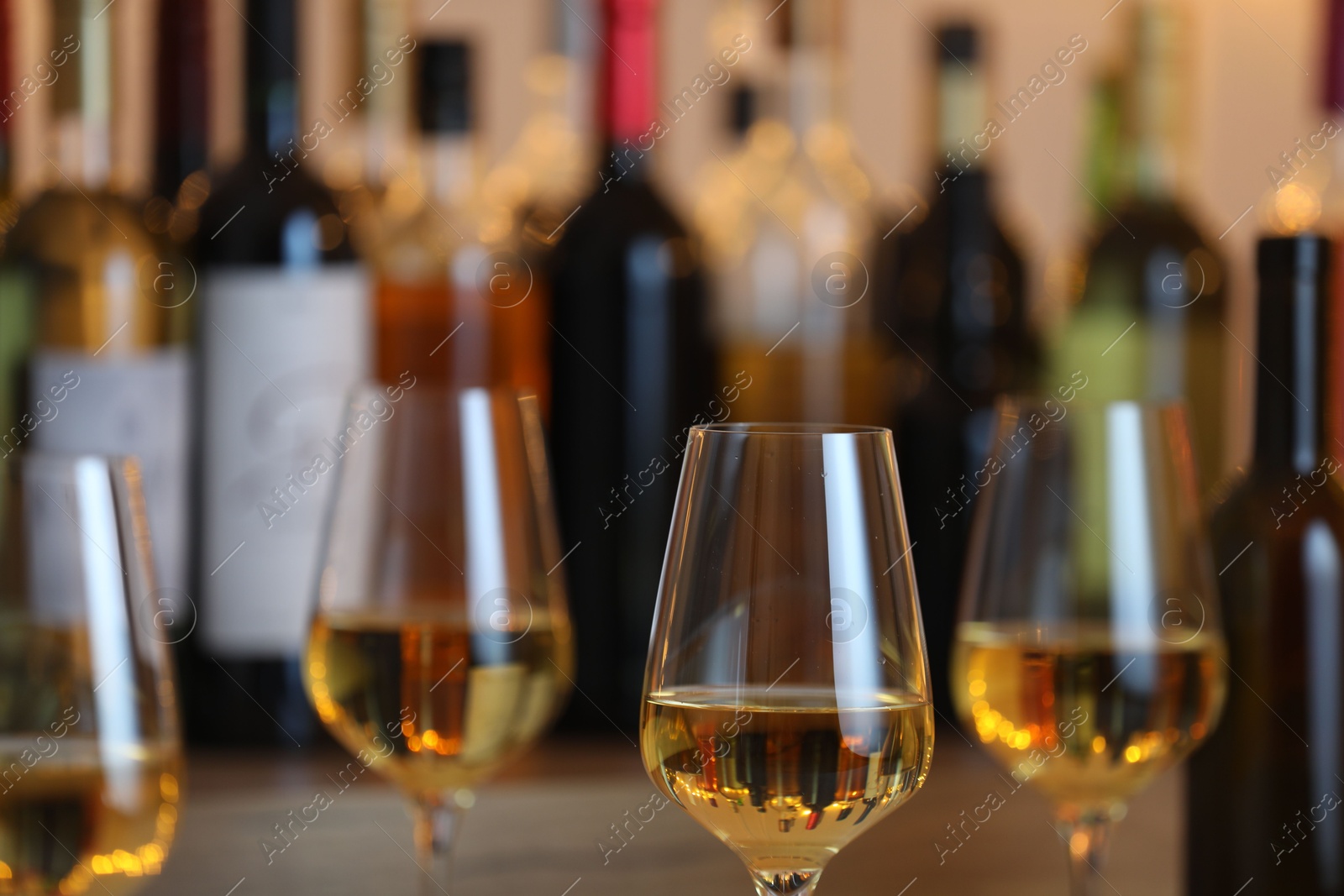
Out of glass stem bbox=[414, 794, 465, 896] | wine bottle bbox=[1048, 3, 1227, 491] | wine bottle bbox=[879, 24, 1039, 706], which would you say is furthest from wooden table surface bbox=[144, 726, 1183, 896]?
wine bottle bbox=[1048, 3, 1227, 491]

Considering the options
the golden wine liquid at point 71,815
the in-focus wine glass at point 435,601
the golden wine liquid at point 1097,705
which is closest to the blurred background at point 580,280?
the golden wine liquid at point 1097,705

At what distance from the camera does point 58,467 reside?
573mm

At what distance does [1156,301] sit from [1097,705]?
0.50m

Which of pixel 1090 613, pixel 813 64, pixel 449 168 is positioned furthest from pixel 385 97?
pixel 1090 613

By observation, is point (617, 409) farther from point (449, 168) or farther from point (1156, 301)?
point (1156, 301)

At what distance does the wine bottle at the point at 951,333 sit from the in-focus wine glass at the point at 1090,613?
1.09 ft

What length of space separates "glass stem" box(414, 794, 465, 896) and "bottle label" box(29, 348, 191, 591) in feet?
0.95

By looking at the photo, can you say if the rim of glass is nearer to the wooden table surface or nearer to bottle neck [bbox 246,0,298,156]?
the wooden table surface

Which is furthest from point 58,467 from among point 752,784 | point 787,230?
point 787,230

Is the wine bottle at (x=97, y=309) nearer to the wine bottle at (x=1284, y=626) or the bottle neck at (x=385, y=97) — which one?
the bottle neck at (x=385, y=97)

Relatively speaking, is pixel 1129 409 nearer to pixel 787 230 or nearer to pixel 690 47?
pixel 787 230

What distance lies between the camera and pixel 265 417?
90 cm

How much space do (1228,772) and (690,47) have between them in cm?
99

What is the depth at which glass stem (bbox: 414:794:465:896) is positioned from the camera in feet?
2.12
